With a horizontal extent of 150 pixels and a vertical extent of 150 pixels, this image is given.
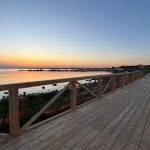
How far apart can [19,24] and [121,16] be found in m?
9.30

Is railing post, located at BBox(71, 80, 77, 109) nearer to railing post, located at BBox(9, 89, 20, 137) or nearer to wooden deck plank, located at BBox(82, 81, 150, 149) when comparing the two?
wooden deck plank, located at BBox(82, 81, 150, 149)

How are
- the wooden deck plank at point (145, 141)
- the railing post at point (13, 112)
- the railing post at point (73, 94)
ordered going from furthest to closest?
the railing post at point (73, 94)
the railing post at point (13, 112)
the wooden deck plank at point (145, 141)

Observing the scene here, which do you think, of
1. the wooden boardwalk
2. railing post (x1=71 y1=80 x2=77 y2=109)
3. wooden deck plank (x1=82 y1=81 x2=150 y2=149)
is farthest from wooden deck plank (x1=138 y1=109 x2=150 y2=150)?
railing post (x1=71 y1=80 x2=77 y2=109)

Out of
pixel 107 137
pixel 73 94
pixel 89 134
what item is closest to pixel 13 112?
pixel 89 134

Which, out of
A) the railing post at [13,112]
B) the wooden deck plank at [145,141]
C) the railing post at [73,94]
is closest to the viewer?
the wooden deck plank at [145,141]

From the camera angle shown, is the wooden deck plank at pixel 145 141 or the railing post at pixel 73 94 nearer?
the wooden deck plank at pixel 145 141

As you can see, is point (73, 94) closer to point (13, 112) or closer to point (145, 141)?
point (13, 112)

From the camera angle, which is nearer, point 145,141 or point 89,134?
point 145,141

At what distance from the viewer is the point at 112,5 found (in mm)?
13531

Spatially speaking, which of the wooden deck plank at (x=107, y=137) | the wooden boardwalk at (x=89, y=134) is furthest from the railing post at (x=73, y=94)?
the wooden deck plank at (x=107, y=137)

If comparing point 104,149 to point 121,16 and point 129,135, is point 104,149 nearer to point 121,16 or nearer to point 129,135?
point 129,135

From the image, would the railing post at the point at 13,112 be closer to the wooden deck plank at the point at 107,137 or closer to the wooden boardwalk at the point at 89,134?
the wooden boardwalk at the point at 89,134

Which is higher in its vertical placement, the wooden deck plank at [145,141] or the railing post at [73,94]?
the railing post at [73,94]

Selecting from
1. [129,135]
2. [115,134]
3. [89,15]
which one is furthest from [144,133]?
[89,15]
